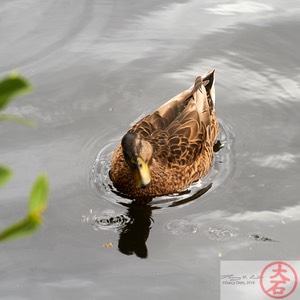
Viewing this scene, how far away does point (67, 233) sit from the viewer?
5.18m

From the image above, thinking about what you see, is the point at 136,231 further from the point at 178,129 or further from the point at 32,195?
the point at 32,195

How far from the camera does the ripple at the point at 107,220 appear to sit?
17.2ft

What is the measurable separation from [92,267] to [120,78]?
8.96ft

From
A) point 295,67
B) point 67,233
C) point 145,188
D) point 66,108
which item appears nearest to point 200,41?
point 295,67

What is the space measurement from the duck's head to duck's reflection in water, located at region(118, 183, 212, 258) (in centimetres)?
27

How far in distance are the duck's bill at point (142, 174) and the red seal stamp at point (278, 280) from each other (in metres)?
1.27

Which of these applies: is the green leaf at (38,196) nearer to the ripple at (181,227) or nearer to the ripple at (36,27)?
the ripple at (181,227)

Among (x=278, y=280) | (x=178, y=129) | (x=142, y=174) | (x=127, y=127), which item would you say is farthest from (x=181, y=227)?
(x=127, y=127)

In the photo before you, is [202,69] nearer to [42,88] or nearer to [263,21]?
[263,21]

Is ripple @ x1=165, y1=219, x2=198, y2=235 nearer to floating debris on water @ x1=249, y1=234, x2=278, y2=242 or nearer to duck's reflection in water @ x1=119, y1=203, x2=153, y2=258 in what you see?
duck's reflection in water @ x1=119, y1=203, x2=153, y2=258

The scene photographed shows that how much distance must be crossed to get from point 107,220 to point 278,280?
158 centimetres

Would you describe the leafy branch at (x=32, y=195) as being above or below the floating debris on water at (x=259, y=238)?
above

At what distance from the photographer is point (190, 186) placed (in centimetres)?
578

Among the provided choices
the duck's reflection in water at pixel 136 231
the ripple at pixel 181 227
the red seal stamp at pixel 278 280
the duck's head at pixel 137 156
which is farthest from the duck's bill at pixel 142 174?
the red seal stamp at pixel 278 280
